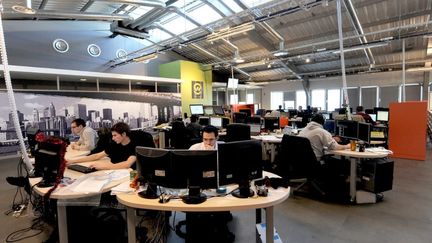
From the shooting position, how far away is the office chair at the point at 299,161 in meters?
3.40

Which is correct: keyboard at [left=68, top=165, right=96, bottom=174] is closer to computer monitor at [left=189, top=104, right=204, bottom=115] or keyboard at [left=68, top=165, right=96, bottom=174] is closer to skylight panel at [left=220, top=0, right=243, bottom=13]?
skylight panel at [left=220, top=0, right=243, bottom=13]

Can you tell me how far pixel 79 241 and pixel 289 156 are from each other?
2.86 metres

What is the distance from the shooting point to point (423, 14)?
250 inches

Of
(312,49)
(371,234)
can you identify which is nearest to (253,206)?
(371,234)

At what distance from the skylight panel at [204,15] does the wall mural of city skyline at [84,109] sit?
3.47 metres

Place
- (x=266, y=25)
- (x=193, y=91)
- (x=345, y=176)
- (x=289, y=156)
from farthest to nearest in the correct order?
(x=193, y=91) < (x=266, y=25) < (x=345, y=176) < (x=289, y=156)

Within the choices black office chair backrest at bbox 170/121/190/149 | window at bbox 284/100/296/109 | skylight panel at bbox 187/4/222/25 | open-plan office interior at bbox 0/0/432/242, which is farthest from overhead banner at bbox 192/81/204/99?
window at bbox 284/100/296/109

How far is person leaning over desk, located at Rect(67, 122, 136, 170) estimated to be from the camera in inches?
108

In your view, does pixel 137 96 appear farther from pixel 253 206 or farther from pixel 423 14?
pixel 423 14

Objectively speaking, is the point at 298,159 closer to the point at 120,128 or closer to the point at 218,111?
the point at 120,128

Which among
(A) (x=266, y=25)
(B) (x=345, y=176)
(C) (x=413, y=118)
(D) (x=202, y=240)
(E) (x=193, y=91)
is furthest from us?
(E) (x=193, y=91)

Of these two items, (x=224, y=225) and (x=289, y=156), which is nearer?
(x=224, y=225)

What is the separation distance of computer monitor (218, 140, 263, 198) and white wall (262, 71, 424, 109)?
1203 cm

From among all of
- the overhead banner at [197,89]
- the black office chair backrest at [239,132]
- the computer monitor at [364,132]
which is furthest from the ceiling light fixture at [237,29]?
the overhead banner at [197,89]
